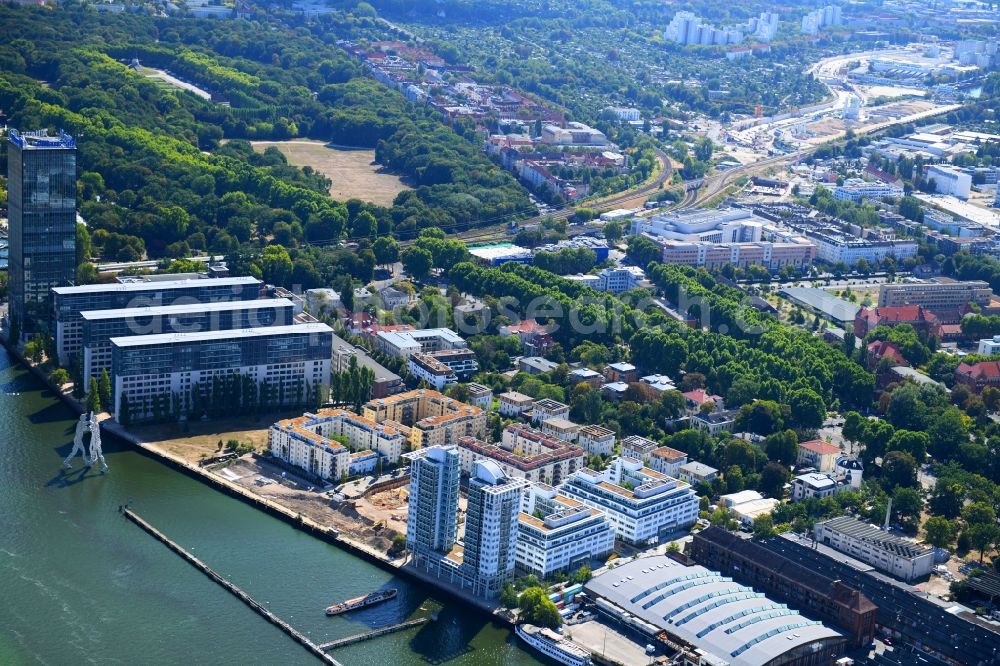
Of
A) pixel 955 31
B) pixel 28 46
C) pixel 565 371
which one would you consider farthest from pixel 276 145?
pixel 955 31

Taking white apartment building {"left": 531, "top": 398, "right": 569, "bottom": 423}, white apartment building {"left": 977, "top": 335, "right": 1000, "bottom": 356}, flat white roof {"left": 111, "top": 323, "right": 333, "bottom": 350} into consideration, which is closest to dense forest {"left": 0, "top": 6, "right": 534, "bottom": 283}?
flat white roof {"left": 111, "top": 323, "right": 333, "bottom": 350}

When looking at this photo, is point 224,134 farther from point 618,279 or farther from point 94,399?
point 94,399

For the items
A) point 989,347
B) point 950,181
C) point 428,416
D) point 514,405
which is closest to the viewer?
point 428,416

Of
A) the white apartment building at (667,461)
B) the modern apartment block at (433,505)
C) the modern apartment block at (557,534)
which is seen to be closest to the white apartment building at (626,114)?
the white apartment building at (667,461)

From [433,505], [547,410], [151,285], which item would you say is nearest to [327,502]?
[433,505]

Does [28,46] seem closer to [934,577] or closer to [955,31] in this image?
[934,577]

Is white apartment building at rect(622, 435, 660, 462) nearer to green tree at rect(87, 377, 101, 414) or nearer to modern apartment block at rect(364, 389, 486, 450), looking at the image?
modern apartment block at rect(364, 389, 486, 450)
